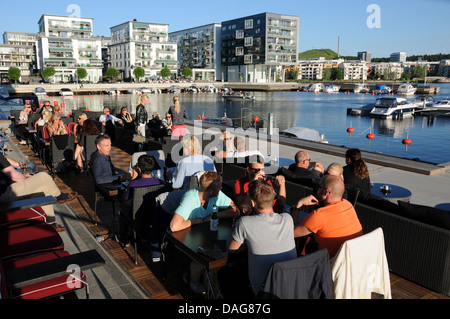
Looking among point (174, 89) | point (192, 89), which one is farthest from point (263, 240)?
point (192, 89)

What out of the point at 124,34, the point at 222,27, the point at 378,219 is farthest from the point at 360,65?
the point at 378,219

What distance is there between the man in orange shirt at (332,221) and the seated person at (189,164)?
78.2 inches

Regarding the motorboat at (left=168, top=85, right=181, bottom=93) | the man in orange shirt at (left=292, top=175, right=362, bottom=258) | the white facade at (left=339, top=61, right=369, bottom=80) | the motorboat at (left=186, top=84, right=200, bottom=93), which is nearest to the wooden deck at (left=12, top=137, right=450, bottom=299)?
the man in orange shirt at (left=292, top=175, right=362, bottom=258)

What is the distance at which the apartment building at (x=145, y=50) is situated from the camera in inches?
3629

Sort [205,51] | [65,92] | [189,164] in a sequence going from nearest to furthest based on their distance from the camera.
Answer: [189,164] → [65,92] → [205,51]

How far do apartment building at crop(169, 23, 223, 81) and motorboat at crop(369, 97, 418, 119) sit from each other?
74259mm

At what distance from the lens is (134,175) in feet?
15.7

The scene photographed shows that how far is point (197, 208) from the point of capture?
339 cm

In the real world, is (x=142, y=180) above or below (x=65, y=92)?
below

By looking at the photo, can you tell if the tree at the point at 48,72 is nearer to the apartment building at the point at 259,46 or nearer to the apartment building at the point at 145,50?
the apartment building at the point at 145,50

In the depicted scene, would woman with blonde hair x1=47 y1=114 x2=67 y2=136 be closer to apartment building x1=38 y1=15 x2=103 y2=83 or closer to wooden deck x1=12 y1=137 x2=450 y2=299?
wooden deck x1=12 y1=137 x2=450 y2=299

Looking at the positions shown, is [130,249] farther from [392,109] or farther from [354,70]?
[354,70]

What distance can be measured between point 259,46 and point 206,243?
10127cm

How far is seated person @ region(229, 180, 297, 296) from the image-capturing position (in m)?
2.60
